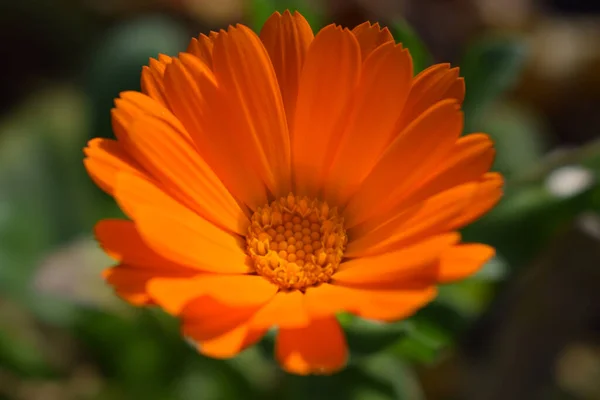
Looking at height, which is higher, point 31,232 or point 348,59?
point 348,59

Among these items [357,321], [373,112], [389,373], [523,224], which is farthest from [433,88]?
[389,373]

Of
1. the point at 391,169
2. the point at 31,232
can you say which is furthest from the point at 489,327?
the point at 31,232

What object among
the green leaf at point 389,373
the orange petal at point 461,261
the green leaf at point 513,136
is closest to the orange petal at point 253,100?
the orange petal at point 461,261

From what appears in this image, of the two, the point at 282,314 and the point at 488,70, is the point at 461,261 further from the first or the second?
the point at 488,70

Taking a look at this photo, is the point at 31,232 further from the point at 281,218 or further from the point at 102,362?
the point at 281,218

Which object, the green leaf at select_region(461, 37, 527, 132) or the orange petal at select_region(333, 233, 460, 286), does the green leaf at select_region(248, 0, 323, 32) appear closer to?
the green leaf at select_region(461, 37, 527, 132)

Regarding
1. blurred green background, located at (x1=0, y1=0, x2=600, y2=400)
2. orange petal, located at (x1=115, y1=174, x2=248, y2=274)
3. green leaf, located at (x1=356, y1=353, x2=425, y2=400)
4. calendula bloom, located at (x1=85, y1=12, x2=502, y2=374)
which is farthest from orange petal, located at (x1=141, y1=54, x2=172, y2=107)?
green leaf, located at (x1=356, y1=353, x2=425, y2=400)
